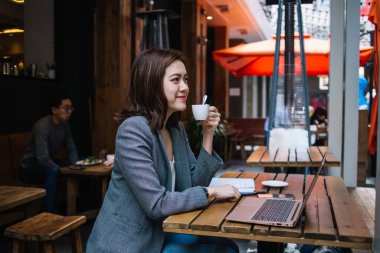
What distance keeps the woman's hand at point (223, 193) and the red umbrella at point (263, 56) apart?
4558 millimetres

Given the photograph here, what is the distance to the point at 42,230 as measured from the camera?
2186 mm

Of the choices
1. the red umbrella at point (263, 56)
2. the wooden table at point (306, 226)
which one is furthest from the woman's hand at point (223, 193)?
the red umbrella at point (263, 56)

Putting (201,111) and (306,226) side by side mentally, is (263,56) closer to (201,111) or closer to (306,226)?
(201,111)

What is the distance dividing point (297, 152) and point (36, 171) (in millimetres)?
2527

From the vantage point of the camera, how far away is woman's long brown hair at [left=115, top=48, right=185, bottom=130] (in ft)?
5.88

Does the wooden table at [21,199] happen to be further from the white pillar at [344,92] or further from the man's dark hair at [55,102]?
the white pillar at [344,92]

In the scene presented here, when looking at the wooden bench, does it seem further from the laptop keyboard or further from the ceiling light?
the ceiling light

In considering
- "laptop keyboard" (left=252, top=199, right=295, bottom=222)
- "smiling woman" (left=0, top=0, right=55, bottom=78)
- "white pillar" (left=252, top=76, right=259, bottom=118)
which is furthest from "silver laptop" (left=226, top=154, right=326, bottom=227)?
"white pillar" (left=252, top=76, right=259, bottom=118)

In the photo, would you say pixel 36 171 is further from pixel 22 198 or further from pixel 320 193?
pixel 320 193

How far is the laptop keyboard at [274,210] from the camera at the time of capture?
1.51 meters

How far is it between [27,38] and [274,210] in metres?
4.22

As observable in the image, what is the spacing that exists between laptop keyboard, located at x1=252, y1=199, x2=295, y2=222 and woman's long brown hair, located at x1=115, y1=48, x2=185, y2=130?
54cm

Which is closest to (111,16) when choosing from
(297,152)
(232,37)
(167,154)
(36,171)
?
(36,171)

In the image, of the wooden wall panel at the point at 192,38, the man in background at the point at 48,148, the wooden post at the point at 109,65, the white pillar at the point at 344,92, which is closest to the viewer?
the man in background at the point at 48,148
